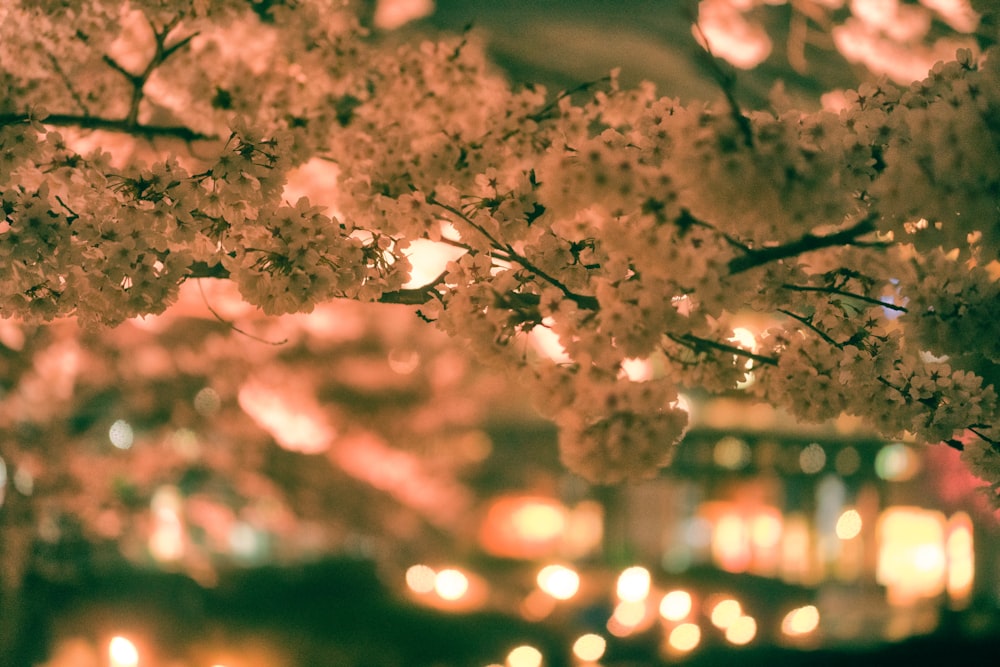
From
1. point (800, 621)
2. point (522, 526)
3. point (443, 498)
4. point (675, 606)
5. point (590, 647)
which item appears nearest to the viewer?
point (590, 647)

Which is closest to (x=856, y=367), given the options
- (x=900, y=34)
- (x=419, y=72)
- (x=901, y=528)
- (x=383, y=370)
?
(x=419, y=72)

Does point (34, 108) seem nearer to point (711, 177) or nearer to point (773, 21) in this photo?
point (711, 177)

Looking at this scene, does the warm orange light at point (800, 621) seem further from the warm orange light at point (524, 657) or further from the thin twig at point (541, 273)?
the thin twig at point (541, 273)

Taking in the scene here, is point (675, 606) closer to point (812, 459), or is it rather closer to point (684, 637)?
point (684, 637)

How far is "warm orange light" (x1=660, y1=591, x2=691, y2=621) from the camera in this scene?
10500 millimetres

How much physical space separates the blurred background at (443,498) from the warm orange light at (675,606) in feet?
0.14

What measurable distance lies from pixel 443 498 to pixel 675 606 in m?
6.00

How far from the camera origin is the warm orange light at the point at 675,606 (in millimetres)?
10500

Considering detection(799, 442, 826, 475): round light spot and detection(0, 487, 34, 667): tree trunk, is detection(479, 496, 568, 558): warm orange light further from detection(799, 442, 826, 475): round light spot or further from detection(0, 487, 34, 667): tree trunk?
detection(0, 487, 34, 667): tree trunk

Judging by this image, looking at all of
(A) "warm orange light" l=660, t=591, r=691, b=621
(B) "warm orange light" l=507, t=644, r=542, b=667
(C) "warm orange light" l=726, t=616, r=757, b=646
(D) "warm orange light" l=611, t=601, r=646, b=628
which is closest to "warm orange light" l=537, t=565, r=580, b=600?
(D) "warm orange light" l=611, t=601, r=646, b=628

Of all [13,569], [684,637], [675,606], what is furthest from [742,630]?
[13,569]

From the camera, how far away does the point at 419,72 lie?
4.11 metres

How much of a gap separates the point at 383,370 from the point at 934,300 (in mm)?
11627

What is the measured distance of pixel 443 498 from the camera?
15.5 metres
